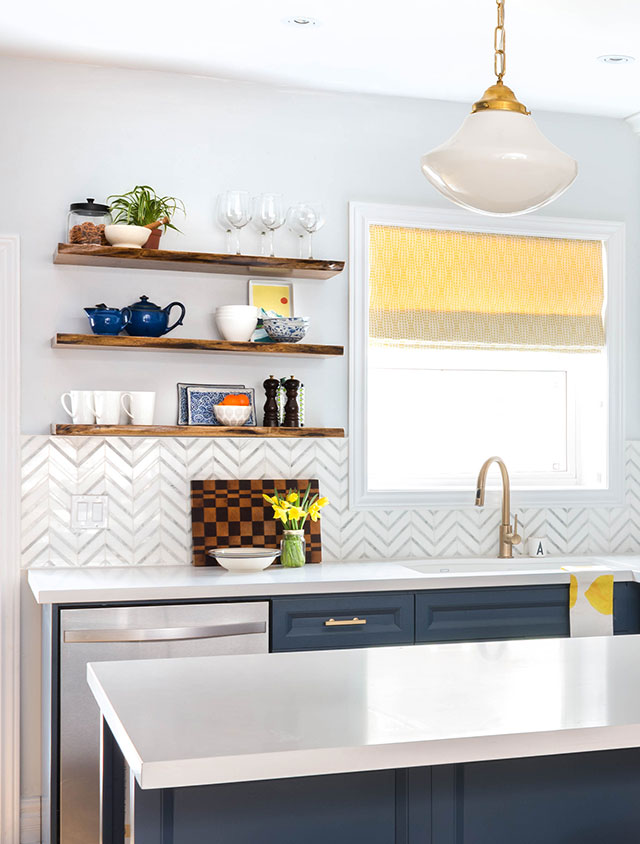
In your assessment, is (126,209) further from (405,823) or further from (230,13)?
(405,823)

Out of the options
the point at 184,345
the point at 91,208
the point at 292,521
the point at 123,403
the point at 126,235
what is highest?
the point at 91,208

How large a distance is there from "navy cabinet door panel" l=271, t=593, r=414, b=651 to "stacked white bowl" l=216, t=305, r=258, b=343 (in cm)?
104

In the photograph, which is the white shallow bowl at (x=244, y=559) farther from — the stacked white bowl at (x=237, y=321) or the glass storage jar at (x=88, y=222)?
the glass storage jar at (x=88, y=222)

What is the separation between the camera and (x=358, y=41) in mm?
3543

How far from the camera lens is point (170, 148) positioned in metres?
3.87

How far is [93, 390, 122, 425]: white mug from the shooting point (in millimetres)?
3598

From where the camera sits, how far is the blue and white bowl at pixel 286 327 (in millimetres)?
3805

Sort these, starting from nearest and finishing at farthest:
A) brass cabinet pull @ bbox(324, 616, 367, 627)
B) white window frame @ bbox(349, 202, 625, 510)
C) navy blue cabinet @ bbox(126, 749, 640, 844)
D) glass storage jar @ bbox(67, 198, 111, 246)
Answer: navy blue cabinet @ bbox(126, 749, 640, 844) → brass cabinet pull @ bbox(324, 616, 367, 627) → glass storage jar @ bbox(67, 198, 111, 246) → white window frame @ bbox(349, 202, 625, 510)

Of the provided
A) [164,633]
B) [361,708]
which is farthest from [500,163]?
[164,633]

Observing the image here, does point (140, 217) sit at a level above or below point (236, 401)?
above

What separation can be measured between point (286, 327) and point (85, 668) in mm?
1448

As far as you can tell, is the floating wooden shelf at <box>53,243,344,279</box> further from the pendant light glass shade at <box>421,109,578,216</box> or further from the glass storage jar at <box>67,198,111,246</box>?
the pendant light glass shade at <box>421,109,578,216</box>

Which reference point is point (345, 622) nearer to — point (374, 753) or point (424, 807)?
point (424, 807)

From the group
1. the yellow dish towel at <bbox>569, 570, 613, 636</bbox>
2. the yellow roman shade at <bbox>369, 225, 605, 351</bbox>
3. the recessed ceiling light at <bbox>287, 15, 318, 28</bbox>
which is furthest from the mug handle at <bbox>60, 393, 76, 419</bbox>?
the yellow dish towel at <bbox>569, 570, 613, 636</bbox>
